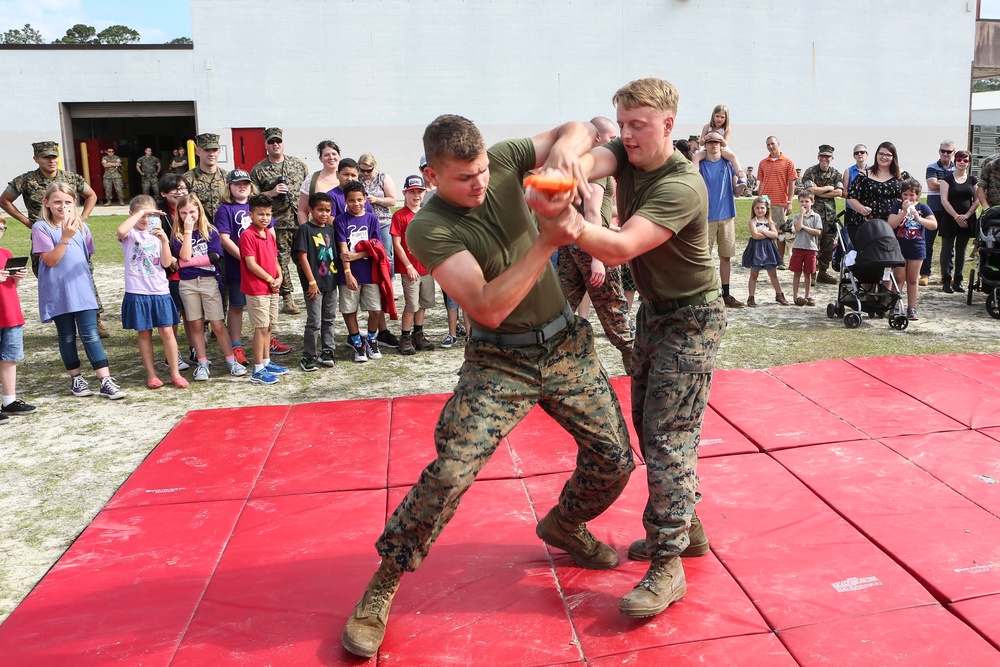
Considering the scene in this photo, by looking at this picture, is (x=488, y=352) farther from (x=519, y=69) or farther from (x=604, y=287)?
(x=519, y=69)

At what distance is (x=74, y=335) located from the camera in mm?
6324

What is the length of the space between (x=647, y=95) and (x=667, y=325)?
0.89 meters

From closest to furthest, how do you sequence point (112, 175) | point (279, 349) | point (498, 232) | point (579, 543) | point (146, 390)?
point (498, 232) → point (579, 543) → point (146, 390) → point (279, 349) → point (112, 175)

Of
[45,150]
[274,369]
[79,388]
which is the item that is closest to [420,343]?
[274,369]

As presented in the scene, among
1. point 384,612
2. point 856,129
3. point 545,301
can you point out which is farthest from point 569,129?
point 856,129

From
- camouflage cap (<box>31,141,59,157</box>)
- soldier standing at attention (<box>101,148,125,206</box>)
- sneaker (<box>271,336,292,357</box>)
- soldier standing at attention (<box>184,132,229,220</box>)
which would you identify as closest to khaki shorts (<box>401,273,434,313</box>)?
sneaker (<box>271,336,292,357</box>)

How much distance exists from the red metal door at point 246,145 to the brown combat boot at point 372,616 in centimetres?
2171

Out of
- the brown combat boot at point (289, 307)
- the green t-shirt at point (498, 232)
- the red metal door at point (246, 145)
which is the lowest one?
the brown combat boot at point (289, 307)

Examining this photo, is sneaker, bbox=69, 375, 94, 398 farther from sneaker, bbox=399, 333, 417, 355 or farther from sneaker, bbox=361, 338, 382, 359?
sneaker, bbox=399, 333, 417, 355

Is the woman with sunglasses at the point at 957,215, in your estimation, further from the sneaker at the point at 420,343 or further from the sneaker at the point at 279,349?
the sneaker at the point at 279,349

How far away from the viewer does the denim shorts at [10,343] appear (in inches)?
228

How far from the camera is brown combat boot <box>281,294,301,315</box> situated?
943 cm

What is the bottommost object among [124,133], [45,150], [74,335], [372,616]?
[372,616]

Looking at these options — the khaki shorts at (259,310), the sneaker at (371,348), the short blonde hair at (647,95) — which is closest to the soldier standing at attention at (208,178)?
the khaki shorts at (259,310)
